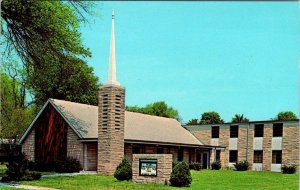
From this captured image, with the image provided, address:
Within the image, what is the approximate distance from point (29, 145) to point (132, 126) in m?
7.00

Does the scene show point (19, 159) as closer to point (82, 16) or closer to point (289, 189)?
point (82, 16)

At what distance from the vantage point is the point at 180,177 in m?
19.5

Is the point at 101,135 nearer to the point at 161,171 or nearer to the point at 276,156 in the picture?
the point at 161,171

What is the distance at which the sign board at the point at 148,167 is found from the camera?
20672 mm

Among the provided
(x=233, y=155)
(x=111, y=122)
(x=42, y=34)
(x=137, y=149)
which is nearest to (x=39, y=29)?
(x=42, y=34)

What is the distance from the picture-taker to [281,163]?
37.1 metres

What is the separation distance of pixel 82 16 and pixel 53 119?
11111mm

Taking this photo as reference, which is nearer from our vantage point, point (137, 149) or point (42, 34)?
point (42, 34)

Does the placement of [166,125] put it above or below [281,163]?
above

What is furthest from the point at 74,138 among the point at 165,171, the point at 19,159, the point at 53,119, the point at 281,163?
the point at 281,163

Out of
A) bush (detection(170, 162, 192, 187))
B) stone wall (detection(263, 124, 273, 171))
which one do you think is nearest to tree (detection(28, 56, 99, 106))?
stone wall (detection(263, 124, 273, 171))

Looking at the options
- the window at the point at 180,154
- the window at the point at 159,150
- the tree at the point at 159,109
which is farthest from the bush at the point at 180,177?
the tree at the point at 159,109

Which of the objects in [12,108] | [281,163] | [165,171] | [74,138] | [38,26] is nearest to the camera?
[38,26]

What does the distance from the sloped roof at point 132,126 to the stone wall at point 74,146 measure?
0.54 m
